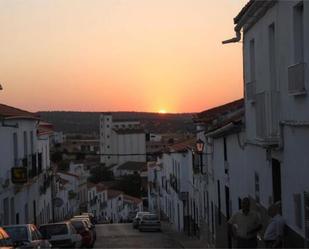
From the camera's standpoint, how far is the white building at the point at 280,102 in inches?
474

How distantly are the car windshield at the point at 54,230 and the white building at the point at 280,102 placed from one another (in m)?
9.63

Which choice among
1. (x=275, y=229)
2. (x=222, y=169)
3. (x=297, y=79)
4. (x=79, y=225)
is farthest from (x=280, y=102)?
(x=79, y=225)

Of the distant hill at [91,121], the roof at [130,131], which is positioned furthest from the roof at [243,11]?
the roof at [130,131]

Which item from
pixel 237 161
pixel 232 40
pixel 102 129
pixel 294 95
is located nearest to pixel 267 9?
pixel 294 95

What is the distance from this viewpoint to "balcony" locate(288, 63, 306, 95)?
11688mm

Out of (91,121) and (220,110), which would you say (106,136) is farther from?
(220,110)

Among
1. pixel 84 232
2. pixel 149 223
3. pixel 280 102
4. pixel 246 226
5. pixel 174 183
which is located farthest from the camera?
pixel 174 183

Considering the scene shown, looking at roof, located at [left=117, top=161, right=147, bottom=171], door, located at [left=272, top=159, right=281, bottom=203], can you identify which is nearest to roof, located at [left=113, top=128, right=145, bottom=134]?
roof, located at [left=117, top=161, right=147, bottom=171]

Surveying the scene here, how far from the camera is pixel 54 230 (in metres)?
25.5

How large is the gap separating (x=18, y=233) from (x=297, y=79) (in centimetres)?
998

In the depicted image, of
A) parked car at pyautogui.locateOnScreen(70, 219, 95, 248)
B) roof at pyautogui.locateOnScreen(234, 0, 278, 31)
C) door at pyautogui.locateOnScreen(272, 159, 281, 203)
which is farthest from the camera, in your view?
parked car at pyautogui.locateOnScreen(70, 219, 95, 248)

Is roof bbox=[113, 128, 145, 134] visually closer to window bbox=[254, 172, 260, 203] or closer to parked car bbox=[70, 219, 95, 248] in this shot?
parked car bbox=[70, 219, 95, 248]

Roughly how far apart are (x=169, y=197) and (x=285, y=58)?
47772mm

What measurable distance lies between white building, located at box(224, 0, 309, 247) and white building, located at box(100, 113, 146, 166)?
489ft
